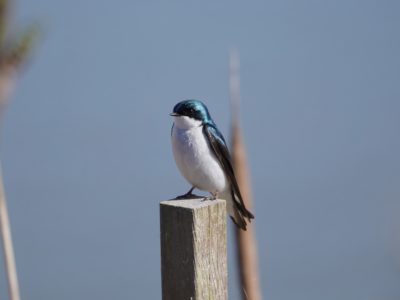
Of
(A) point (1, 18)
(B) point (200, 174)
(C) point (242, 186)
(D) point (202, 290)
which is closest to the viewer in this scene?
(D) point (202, 290)

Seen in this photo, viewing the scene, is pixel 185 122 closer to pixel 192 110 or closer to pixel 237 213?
pixel 192 110

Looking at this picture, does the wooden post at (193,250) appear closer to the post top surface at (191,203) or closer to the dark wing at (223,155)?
the post top surface at (191,203)

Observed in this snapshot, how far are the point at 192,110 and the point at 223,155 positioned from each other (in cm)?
20

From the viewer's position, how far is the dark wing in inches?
115

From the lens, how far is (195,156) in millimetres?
2859

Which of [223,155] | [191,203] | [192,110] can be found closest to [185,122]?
[192,110]

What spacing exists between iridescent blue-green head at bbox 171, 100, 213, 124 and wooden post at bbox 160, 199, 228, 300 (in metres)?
0.96

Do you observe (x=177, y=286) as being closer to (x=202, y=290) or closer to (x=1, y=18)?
(x=202, y=290)

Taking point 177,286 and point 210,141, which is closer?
point 177,286

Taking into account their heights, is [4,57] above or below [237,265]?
above

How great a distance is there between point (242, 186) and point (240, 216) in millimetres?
912

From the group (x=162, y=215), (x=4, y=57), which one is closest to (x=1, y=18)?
(x=4, y=57)

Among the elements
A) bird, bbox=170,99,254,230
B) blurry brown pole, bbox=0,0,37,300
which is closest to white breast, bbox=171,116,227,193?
bird, bbox=170,99,254,230

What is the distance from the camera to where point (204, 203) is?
1.97 meters
